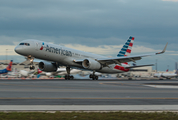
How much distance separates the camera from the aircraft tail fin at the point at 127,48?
52119 mm

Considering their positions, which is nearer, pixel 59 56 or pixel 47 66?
pixel 59 56

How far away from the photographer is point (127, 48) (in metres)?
52.8

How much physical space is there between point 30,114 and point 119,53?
149ft

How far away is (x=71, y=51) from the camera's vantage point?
41438mm

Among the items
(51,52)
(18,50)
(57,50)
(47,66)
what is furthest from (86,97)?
(47,66)

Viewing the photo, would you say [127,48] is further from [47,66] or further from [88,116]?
[88,116]

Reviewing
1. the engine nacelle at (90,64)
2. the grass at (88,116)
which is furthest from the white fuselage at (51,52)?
the grass at (88,116)

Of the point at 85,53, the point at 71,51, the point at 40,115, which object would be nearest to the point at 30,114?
the point at 40,115

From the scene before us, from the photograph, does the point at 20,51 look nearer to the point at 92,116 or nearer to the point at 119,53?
the point at 119,53

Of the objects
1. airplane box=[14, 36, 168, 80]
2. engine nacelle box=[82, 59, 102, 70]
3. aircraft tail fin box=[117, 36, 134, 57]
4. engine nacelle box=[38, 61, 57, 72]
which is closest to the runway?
airplane box=[14, 36, 168, 80]

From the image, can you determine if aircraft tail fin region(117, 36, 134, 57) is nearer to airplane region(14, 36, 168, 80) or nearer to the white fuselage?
airplane region(14, 36, 168, 80)

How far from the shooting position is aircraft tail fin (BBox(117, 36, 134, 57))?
52119mm

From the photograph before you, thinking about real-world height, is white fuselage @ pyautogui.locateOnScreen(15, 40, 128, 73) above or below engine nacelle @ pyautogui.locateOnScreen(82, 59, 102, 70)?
above

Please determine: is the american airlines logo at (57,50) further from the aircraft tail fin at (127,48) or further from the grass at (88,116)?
the grass at (88,116)
